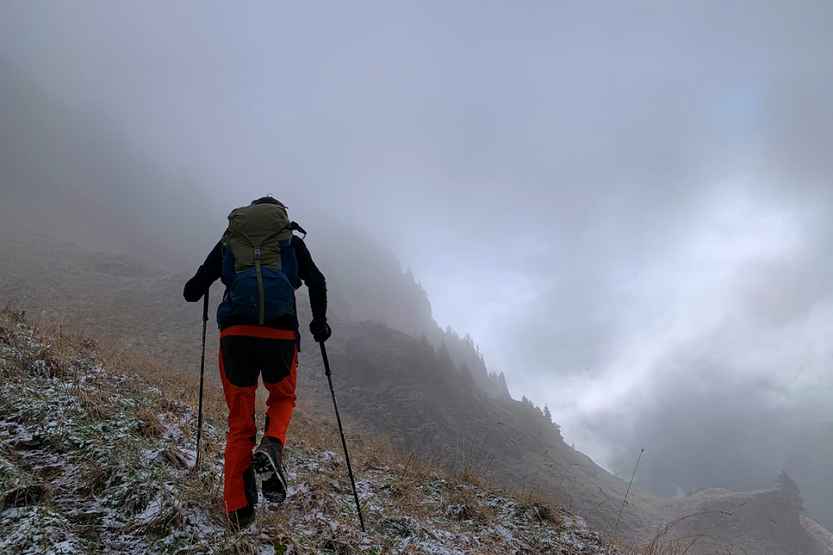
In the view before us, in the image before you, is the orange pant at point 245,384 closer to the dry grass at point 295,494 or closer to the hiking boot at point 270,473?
the hiking boot at point 270,473

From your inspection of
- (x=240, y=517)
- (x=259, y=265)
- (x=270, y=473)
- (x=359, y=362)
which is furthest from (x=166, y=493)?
(x=359, y=362)

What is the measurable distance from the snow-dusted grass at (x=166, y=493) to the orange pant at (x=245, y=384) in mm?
384

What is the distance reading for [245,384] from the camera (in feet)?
11.0

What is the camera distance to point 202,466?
4.23m

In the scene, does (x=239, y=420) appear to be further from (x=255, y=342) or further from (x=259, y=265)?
(x=259, y=265)

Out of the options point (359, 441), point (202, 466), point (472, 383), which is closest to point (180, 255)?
point (472, 383)

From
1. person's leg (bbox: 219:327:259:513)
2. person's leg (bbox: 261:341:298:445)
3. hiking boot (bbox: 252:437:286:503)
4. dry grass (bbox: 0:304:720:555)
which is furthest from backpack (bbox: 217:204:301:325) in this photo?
dry grass (bbox: 0:304:720:555)

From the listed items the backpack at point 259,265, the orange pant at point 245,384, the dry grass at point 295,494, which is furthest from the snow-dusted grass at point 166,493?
the backpack at point 259,265

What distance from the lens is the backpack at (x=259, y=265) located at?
10.8ft

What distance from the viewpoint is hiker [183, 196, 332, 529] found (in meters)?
3.14

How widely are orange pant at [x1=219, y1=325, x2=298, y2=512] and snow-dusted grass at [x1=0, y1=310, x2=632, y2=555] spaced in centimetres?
38

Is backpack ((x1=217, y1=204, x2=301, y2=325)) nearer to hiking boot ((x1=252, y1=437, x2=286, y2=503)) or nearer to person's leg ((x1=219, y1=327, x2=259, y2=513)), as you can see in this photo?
person's leg ((x1=219, y1=327, x2=259, y2=513))

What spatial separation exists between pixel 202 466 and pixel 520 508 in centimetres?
468

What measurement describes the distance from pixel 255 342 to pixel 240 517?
1403 millimetres
